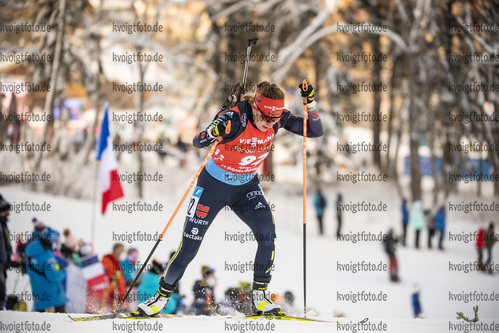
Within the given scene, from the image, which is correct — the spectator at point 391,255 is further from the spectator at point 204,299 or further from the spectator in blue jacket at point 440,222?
the spectator at point 204,299

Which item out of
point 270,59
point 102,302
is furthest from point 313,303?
point 270,59

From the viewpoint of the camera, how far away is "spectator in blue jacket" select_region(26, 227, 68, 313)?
6809 mm

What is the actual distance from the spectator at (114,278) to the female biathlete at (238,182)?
276 centimetres

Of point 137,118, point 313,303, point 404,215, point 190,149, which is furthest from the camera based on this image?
point 190,149

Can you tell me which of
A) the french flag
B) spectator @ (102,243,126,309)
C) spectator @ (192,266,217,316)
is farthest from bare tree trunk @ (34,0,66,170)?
spectator @ (192,266,217,316)

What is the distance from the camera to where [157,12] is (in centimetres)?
1870

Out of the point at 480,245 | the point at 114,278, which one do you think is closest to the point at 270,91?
the point at 114,278

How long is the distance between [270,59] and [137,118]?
18.4 feet

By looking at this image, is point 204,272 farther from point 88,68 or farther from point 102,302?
point 88,68

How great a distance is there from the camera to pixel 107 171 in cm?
1106

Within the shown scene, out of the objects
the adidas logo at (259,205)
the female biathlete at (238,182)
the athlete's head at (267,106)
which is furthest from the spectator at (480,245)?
the athlete's head at (267,106)

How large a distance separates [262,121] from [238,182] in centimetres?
67

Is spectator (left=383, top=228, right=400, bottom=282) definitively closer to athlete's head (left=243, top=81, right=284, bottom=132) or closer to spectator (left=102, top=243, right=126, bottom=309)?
spectator (left=102, top=243, right=126, bottom=309)

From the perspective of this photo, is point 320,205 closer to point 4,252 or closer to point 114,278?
point 114,278
